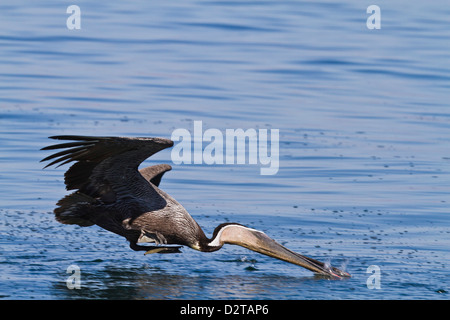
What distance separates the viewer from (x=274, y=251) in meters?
8.39

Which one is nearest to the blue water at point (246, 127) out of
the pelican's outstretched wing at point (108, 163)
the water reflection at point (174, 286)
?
the water reflection at point (174, 286)

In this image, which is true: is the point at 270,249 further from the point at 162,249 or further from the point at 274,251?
the point at 162,249

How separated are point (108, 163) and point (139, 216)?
2.23 feet

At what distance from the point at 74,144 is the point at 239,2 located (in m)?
19.7

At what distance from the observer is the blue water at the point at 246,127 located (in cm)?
848

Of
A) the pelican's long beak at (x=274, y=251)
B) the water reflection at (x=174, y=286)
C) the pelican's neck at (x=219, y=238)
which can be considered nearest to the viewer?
the water reflection at (x=174, y=286)

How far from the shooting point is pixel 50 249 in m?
8.99

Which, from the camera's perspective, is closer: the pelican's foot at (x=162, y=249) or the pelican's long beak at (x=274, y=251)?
the pelican's long beak at (x=274, y=251)

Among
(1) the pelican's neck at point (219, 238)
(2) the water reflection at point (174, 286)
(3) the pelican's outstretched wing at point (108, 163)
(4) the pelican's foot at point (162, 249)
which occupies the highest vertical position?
(3) the pelican's outstretched wing at point (108, 163)

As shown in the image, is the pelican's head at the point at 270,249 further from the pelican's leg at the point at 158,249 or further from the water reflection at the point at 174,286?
the pelican's leg at the point at 158,249

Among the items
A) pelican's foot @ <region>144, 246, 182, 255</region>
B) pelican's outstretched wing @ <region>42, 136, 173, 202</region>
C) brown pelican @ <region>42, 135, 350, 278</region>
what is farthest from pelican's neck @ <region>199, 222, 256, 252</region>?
pelican's outstretched wing @ <region>42, 136, 173, 202</region>

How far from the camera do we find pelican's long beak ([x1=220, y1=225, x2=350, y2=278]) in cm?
835

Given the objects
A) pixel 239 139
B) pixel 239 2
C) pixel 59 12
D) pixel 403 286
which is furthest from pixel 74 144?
pixel 239 2

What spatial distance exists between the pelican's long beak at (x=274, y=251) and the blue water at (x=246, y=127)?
0.41ft
